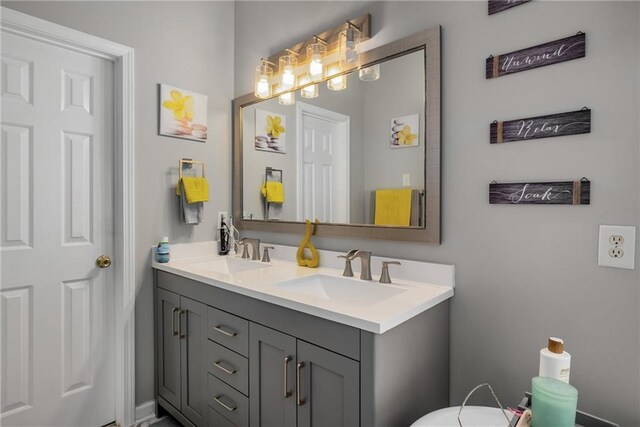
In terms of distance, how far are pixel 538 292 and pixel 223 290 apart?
124cm

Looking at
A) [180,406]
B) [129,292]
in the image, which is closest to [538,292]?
[180,406]

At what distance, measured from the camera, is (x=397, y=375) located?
1124 mm

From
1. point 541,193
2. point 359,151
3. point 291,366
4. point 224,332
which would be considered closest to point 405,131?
point 359,151

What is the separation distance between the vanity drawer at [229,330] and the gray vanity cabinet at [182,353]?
7cm

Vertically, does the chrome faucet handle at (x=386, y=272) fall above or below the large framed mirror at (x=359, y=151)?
below

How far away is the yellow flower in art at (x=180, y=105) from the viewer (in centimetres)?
203

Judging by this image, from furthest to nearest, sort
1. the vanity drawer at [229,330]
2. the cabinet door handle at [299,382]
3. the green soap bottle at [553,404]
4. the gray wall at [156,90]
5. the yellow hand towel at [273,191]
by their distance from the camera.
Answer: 1. the yellow hand towel at [273,191]
2. the gray wall at [156,90]
3. the vanity drawer at [229,330]
4. the cabinet door handle at [299,382]
5. the green soap bottle at [553,404]

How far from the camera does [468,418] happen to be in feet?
3.67

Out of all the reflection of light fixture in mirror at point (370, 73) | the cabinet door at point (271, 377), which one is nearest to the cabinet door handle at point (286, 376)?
the cabinet door at point (271, 377)

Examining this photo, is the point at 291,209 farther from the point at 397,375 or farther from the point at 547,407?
the point at 547,407

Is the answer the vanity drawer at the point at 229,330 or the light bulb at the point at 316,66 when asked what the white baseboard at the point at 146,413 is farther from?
the light bulb at the point at 316,66

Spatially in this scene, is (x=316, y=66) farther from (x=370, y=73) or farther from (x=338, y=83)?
(x=370, y=73)

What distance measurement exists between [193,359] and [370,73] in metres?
1.63

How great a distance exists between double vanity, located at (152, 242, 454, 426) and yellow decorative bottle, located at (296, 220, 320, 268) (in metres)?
0.04
